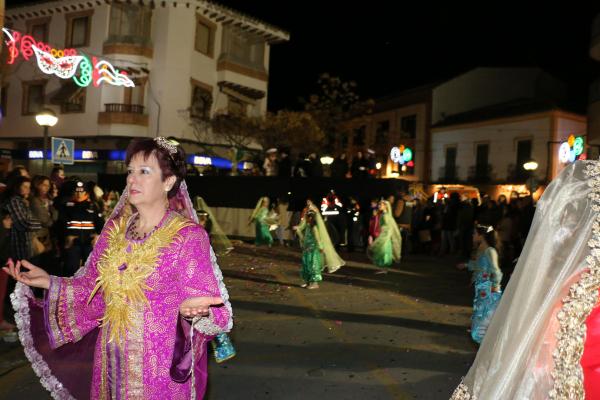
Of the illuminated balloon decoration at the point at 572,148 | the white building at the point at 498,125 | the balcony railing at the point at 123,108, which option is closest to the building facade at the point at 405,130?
the white building at the point at 498,125

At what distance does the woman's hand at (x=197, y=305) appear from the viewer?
2641mm

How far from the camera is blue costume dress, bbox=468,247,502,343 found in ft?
21.5

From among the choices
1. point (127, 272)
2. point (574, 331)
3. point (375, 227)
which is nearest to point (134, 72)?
point (375, 227)

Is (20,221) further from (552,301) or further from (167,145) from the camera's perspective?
(552,301)

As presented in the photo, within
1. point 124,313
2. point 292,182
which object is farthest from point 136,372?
point 292,182

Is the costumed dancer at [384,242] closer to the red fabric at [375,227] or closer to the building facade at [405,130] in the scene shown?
the red fabric at [375,227]

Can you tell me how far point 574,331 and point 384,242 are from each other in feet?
33.5

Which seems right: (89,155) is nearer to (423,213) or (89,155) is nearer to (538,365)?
(423,213)

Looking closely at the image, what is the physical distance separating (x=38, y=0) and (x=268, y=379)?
95.8 ft

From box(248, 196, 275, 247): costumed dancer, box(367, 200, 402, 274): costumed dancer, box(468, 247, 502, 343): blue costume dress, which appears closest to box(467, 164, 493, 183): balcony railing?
box(248, 196, 275, 247): costumed dancer

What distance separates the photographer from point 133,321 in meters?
2.83

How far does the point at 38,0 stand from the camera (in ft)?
93.8

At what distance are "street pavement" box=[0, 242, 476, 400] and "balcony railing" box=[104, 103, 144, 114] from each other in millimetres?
17455

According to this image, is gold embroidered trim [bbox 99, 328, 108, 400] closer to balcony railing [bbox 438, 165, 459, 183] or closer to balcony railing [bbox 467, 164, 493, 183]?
balcony railing [bbox 467, 164, 493, 183]
